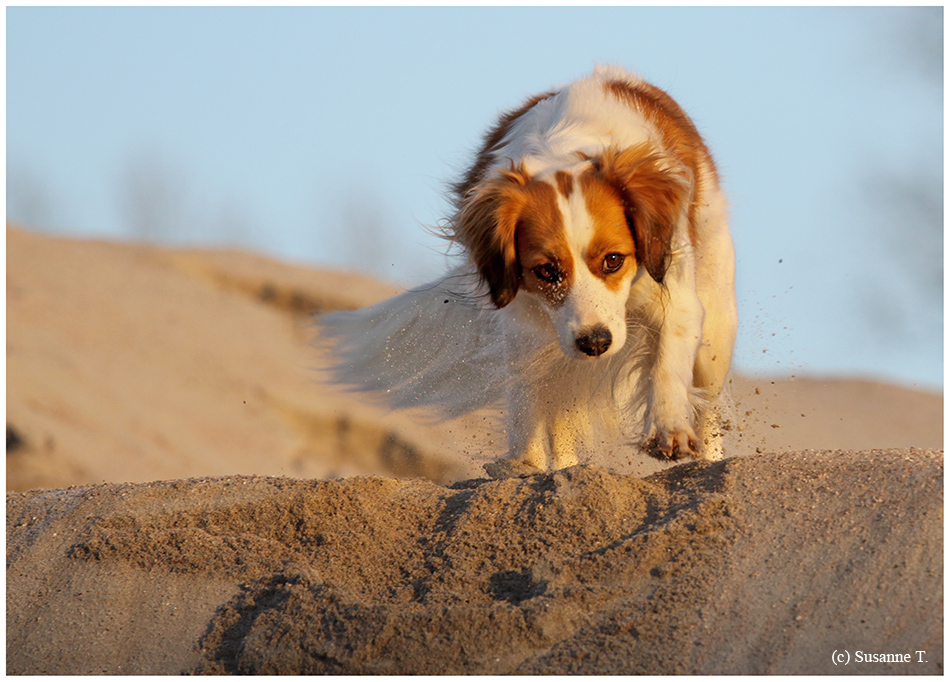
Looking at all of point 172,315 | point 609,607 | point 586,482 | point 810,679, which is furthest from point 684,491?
point 172,315

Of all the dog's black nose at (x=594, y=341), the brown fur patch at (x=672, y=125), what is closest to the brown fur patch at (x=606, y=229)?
the dog's black nose at (x=594, y=341)

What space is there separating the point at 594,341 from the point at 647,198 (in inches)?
26.9

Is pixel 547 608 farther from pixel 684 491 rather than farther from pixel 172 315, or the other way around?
pixel 172 315

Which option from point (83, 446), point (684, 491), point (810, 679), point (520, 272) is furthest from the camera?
point (83, 446)

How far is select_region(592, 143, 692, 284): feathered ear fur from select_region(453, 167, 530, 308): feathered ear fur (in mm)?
386

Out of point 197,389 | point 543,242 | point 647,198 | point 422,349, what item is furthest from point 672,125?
point 197,389

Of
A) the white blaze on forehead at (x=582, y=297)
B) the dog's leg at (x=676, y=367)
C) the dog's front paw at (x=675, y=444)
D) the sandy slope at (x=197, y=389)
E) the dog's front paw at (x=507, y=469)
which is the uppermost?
the white blaze on forehead at (x=582, y=297)

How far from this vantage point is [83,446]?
10.9 metres

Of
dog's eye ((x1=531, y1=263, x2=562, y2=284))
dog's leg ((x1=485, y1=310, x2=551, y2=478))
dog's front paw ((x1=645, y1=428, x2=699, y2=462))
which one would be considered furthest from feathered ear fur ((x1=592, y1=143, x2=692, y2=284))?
dog's leg ((x1=485, y1=310, x2=551, y2=478))

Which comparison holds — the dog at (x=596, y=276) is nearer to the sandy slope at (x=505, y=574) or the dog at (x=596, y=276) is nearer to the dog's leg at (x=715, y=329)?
the dog's leg at (x=715, y=329)

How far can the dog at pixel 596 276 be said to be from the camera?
4.04 meters

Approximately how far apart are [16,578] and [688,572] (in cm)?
248

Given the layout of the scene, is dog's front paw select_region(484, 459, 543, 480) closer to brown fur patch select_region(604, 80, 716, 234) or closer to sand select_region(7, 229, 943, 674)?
sand select_region(7, 229, 943, 674)

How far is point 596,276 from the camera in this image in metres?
4.01
